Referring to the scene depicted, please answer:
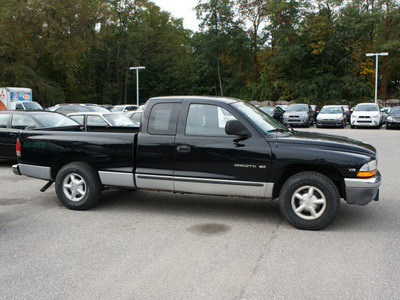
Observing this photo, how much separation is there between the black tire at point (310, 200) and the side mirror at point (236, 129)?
880 millimetres

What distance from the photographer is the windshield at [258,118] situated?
582cm

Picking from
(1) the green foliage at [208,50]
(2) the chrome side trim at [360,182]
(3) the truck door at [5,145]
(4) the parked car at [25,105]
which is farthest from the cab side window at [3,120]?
(1) the green foliage at [208,50]

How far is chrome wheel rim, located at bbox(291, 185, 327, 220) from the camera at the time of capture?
531cm

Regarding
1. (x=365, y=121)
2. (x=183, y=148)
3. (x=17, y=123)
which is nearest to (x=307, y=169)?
(x=183, y=148)

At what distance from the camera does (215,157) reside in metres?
5.69

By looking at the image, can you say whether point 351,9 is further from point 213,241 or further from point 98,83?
point 213,241

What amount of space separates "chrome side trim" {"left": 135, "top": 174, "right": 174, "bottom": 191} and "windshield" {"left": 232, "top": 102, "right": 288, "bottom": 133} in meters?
1.46

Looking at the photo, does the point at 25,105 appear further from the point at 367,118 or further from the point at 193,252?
the point at 193,252

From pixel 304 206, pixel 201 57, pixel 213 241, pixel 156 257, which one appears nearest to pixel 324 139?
pixel 304 206

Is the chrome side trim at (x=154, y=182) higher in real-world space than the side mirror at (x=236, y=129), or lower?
lower

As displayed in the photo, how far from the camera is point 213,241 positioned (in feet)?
16.2

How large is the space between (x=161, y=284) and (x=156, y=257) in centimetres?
68

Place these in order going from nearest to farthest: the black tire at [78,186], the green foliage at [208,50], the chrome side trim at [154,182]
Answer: the chrome side trim at [154,182] < the black tire at [78,186] < the green foliage at [208,50]

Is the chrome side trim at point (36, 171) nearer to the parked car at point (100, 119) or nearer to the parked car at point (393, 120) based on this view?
the parked car at point (100, 119)
